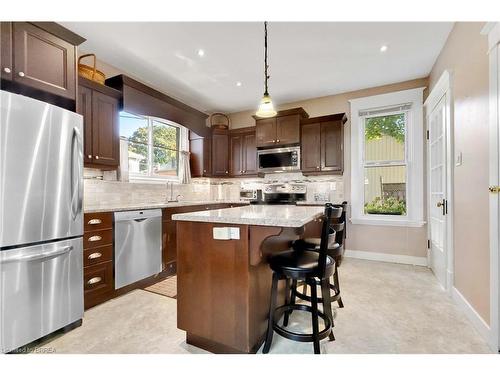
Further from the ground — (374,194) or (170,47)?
(170,47)

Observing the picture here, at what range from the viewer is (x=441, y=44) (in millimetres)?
2797

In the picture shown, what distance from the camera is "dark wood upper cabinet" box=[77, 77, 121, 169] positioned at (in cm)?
257

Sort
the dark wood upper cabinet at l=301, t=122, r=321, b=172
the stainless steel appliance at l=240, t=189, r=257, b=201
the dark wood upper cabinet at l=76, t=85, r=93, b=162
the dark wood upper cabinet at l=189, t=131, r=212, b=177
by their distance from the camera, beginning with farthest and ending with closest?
the stainless steel appliance at l=240, t=189, r=257, b=201, the dark wood upper cabinet at l=189, t=131, r=212, b=177, the dark wood upper cabinet at l=301, t=122, r=321, b=172, the dark wood upper cabinet at l=76, t=85, r=93, b=162

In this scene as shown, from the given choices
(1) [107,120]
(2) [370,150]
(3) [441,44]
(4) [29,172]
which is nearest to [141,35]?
(1) [107,120]

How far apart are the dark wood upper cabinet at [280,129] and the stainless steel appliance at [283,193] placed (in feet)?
2.66

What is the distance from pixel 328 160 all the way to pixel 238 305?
3.14 m

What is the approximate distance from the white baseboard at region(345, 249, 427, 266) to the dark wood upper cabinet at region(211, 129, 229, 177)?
282 cm

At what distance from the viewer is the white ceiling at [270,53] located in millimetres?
2486

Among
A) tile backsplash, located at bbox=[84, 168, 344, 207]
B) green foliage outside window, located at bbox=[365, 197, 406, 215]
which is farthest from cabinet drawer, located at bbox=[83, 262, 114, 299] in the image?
green foliage outside window, located at bbox=[365, 197, 406, 215]

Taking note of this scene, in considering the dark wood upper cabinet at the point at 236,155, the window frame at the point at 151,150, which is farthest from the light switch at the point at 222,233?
the dark wood upper cabinet at the point at 236,155

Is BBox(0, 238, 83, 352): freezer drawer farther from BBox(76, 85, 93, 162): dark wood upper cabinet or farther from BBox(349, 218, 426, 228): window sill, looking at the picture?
BBox(349, 218, 426, 228): window sill

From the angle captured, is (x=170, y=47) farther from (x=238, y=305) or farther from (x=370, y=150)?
(x=370, y=150)
